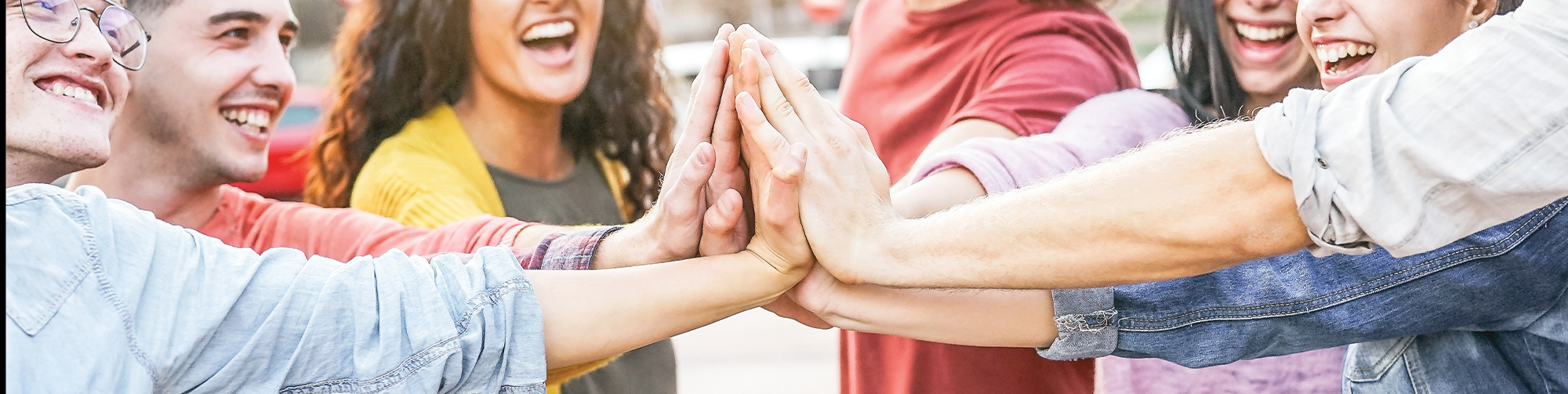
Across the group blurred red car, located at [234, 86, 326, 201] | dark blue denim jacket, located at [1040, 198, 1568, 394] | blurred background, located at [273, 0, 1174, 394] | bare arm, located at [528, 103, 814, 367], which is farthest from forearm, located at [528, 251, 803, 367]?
blurred red car, located at [234, 86, 326, 201]

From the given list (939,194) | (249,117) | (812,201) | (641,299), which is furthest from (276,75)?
(939,194)

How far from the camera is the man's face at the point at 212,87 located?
1.48 meters

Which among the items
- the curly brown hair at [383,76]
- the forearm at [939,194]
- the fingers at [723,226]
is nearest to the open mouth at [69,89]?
the curly brown hair at [383,76]

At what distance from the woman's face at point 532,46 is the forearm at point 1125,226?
0.73m

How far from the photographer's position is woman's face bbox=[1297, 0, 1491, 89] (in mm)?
1427

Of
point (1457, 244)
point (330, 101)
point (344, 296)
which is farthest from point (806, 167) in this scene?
point (330, 101)

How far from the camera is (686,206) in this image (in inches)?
53.7

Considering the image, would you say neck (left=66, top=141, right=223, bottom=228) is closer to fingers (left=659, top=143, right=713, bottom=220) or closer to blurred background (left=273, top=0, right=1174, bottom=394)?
fingers (left=659, top=143, right=713, bottom=220)

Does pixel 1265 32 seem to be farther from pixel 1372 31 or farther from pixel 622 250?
pixel 622 250

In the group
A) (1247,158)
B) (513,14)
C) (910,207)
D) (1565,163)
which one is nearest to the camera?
(1565,163)

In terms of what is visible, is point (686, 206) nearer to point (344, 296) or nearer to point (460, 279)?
point (460, 279)

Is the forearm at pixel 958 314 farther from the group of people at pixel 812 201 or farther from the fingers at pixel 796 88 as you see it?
the fingers at pixel 796 88

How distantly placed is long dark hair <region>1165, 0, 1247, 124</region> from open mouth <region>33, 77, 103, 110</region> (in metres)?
1.46

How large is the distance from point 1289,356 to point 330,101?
1.50m
